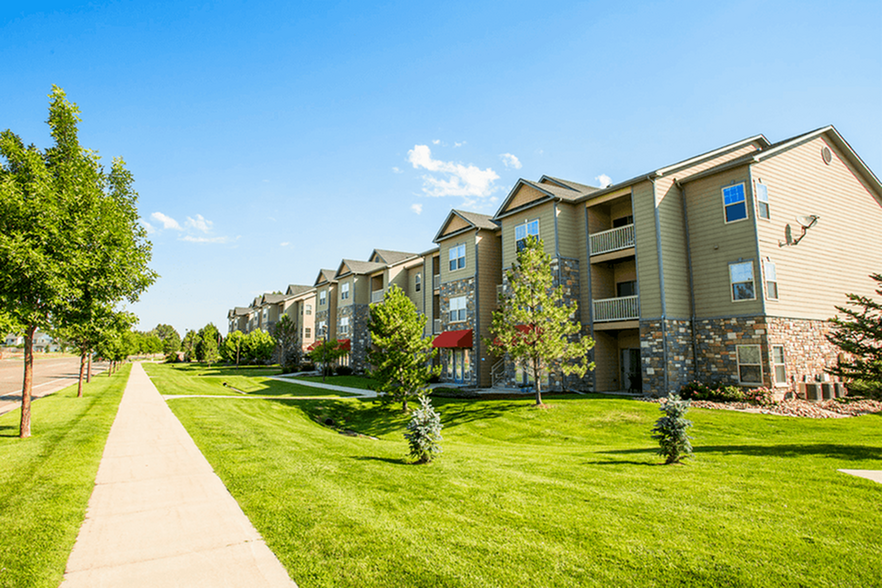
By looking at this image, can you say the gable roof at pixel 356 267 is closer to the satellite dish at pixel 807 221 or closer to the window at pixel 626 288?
the window at pixel 626 288

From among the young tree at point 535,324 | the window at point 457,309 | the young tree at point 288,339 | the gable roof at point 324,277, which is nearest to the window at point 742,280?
the young tree at point 535,324

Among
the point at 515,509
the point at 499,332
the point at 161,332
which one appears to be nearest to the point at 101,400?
the point at 499,332

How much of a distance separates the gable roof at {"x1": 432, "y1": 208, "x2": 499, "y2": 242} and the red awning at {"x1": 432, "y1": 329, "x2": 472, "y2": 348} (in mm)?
6615

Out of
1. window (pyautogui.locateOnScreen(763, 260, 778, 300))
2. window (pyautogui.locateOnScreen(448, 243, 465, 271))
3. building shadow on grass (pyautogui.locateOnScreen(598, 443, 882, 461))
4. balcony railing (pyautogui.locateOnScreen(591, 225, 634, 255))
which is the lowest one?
building shadow on grass (pyautogui.locateOnScreen(598, 443, 882, 461))

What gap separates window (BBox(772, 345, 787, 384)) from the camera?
18.1 metres

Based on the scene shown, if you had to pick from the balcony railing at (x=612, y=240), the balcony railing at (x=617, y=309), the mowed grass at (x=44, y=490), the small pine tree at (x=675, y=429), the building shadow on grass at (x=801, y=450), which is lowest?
the building shadow on grass at (x=801, y=450)

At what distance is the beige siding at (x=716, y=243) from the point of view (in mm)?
18828

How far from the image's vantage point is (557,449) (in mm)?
12797

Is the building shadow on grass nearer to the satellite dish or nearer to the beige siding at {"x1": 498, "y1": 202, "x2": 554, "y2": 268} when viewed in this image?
the beige siding at {"x1": 498, "y1": 202, "x2": 554, "y2": 268}

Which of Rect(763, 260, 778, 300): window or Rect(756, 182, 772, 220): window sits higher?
Rect(756, 182, 772, 220): window

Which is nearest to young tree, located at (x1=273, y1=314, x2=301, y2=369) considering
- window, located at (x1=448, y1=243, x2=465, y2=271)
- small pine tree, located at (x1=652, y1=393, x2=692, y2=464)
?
window, located at (x1=448, y1=243, x2=465, y2=271)

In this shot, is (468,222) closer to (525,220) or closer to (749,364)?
(525,220)

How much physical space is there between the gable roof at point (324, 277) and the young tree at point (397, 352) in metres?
30.5

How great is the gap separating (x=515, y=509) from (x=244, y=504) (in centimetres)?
401
